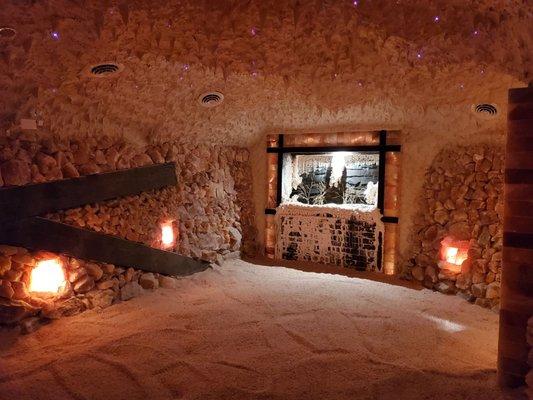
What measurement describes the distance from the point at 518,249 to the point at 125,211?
4.08 meters

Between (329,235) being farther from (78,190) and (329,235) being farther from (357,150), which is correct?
(78,190)

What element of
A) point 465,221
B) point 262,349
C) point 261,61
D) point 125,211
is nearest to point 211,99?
point 261,61

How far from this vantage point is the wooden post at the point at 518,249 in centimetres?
237

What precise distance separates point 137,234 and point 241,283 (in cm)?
155

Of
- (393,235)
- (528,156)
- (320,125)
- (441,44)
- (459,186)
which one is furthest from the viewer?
(320,125)

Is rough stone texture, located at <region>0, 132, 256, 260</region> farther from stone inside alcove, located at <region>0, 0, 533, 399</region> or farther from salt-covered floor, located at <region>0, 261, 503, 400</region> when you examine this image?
salt-covered floor, located at <region>0, 261, 503, 400</region>

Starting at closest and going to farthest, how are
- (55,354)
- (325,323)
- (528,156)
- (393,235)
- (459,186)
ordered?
(528,156), (55,354), (325,323), (459,186), (393,235)

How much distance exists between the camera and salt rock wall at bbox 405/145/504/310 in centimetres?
466

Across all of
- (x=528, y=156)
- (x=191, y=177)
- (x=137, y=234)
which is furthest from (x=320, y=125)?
(x=528, y=156)

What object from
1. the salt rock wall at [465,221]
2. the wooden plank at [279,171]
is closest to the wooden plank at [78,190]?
the wooden plank at [279,171]

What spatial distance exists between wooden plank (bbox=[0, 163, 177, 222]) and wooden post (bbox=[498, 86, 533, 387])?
3956 mm

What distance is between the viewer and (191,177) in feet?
19.0

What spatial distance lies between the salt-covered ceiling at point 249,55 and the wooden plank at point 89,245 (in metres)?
1.03

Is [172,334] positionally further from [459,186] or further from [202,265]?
[459,186]
